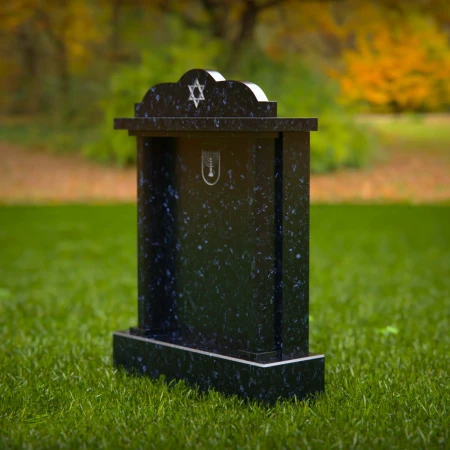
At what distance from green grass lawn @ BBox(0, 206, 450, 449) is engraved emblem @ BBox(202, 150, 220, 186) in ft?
3.81

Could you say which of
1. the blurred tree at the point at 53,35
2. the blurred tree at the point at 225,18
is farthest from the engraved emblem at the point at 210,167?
the blurred tree at the point at 53,35

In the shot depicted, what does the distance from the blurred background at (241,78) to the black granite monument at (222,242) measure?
11533 millimetres

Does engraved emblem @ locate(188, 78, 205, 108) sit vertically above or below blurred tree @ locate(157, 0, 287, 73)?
below

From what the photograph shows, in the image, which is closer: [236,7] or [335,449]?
[335,449]

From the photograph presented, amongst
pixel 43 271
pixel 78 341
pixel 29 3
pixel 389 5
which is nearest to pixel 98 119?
pixel 29 3

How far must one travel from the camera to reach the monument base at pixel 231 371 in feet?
14.3

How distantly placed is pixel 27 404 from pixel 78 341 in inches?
62.4

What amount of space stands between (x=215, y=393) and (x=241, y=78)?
50.8 feet

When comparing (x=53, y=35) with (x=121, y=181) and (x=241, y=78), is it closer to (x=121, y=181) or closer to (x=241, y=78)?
(x=241, y=78)

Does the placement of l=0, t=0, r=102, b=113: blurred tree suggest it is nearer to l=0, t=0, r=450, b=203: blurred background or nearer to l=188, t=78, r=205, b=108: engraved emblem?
l=0, t=0, r=450, b=203: blurred background

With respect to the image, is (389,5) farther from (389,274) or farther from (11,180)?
(389,274)

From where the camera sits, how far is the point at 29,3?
20.7 metres

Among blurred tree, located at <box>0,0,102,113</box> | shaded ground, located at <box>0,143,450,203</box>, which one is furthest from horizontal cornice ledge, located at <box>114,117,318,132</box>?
blurred tree, located at <box>0,0,102,113</box>

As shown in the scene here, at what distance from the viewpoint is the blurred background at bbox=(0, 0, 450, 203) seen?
18.8m
